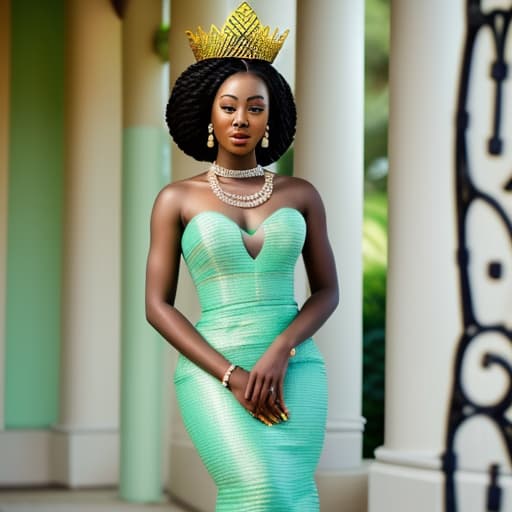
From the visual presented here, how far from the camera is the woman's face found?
11.8 ft

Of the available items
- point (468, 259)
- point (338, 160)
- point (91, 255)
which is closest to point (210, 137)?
point (468, 259)

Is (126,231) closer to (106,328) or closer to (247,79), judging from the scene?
(106,328)

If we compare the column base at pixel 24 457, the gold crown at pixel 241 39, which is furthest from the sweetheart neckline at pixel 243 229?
the column base at pixel 24 457

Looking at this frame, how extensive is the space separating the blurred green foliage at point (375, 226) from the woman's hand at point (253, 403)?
9.41 metres

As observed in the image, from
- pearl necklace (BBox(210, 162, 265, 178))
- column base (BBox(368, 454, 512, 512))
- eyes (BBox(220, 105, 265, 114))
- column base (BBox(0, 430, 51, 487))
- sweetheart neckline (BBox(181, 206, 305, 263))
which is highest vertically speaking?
eyes (BBox(220, 105, 265, 114))

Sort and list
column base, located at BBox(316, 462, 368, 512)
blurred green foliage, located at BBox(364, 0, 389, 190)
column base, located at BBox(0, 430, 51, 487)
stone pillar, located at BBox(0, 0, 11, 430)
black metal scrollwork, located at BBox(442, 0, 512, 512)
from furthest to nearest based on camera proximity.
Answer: blurred green foliage, located at BBox(364, 0, 389, 190)
stone pillar, located at BBox(0, 0, 11, 430)
column base, located at BBox(0, 430, 51, 487)
column base, located at BBox(316, 462, 368, 512)
black metal scrollwork, located at BBox(442, 0, 512, 512)

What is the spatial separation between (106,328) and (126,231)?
1.16 m

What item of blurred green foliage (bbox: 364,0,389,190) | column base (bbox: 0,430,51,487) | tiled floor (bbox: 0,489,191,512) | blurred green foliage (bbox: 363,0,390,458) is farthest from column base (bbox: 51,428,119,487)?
blurred green foliage (bbox: 364,0,389,190)

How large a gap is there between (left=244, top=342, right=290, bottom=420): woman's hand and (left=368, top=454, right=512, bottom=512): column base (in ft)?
5.46

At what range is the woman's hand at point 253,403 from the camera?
11.2 feet

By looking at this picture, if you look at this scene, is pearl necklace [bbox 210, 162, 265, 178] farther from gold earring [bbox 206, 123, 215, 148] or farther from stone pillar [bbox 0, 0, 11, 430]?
stone pillar [bbox 0, 0, 11, 430]

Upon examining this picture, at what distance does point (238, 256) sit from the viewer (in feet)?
11.7

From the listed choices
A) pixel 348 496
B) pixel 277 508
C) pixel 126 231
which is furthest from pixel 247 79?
pixel 126 231

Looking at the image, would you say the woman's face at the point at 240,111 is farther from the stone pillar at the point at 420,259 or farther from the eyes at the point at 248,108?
the stone pillar at the point at 420,259
